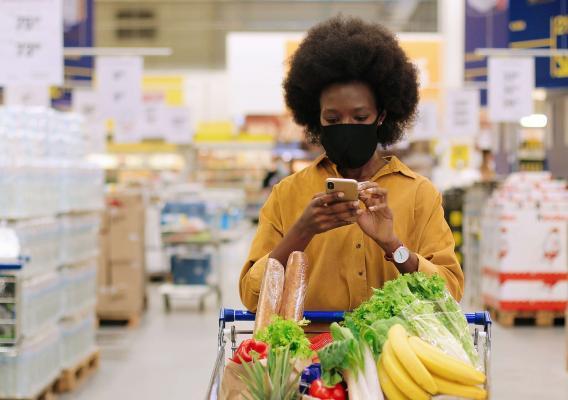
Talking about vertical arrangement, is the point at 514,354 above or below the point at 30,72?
below

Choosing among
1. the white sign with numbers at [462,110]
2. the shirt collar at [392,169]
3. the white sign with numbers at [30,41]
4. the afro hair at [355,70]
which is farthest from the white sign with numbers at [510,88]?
the shirt collar at [392,169]

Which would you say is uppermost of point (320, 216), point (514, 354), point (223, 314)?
point (320, 216)

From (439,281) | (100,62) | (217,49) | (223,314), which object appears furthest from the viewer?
(217,49)

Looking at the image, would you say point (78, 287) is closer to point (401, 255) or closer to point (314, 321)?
point (314, 321)

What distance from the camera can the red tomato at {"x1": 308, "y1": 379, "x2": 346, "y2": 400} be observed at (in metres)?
1.78

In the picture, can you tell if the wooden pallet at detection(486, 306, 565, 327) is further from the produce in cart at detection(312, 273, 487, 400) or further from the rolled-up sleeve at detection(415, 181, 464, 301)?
the produce in cart at detection(312, 273, 487, 400)

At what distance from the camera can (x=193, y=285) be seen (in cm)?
1070

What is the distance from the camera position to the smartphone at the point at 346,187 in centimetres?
201

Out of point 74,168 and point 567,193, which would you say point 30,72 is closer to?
point 74,168

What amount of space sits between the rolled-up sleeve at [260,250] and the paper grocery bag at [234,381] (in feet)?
1.31

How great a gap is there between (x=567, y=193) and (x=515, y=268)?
3.26ft

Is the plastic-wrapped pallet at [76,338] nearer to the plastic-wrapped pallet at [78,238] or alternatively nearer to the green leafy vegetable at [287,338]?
the plastic-wrapped pallet at [78,238]

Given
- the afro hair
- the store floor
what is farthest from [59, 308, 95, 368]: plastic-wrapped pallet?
the afro hair

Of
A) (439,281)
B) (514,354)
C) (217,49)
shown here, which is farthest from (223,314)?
(217,49)
